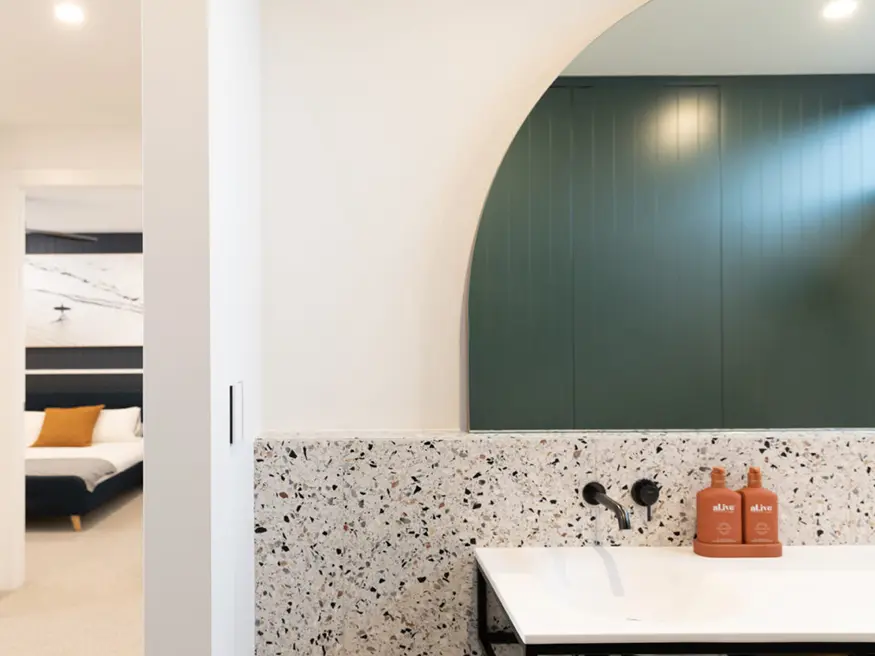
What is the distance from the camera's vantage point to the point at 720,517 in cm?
143

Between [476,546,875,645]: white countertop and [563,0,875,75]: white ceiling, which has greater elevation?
[563,0,875,75]: white ceiling

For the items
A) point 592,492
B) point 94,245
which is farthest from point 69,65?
point 94,245

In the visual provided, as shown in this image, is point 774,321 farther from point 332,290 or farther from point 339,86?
point 339,86

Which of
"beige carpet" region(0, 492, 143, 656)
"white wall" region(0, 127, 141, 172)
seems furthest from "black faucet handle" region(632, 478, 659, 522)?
"white wall" region(0, 127, 141, 172)

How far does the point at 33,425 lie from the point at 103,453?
89 centimetres

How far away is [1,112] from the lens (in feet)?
11.5

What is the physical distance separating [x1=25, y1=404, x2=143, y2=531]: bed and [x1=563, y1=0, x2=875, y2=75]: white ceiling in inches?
178

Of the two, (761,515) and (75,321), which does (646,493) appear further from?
(75,321)

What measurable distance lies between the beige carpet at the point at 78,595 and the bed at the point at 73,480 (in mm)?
170

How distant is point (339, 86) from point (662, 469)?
1.09 metres

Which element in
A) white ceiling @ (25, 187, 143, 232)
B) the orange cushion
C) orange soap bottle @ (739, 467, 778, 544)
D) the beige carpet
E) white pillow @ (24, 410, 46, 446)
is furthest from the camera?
white pillow @ (24, 410, 46, 446)

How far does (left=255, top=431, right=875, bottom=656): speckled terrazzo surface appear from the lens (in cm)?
146

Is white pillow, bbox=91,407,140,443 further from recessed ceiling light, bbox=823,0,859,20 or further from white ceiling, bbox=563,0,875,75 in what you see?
recessed ceiling light, bbox=823,0,859,20

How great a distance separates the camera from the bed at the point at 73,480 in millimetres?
4727
